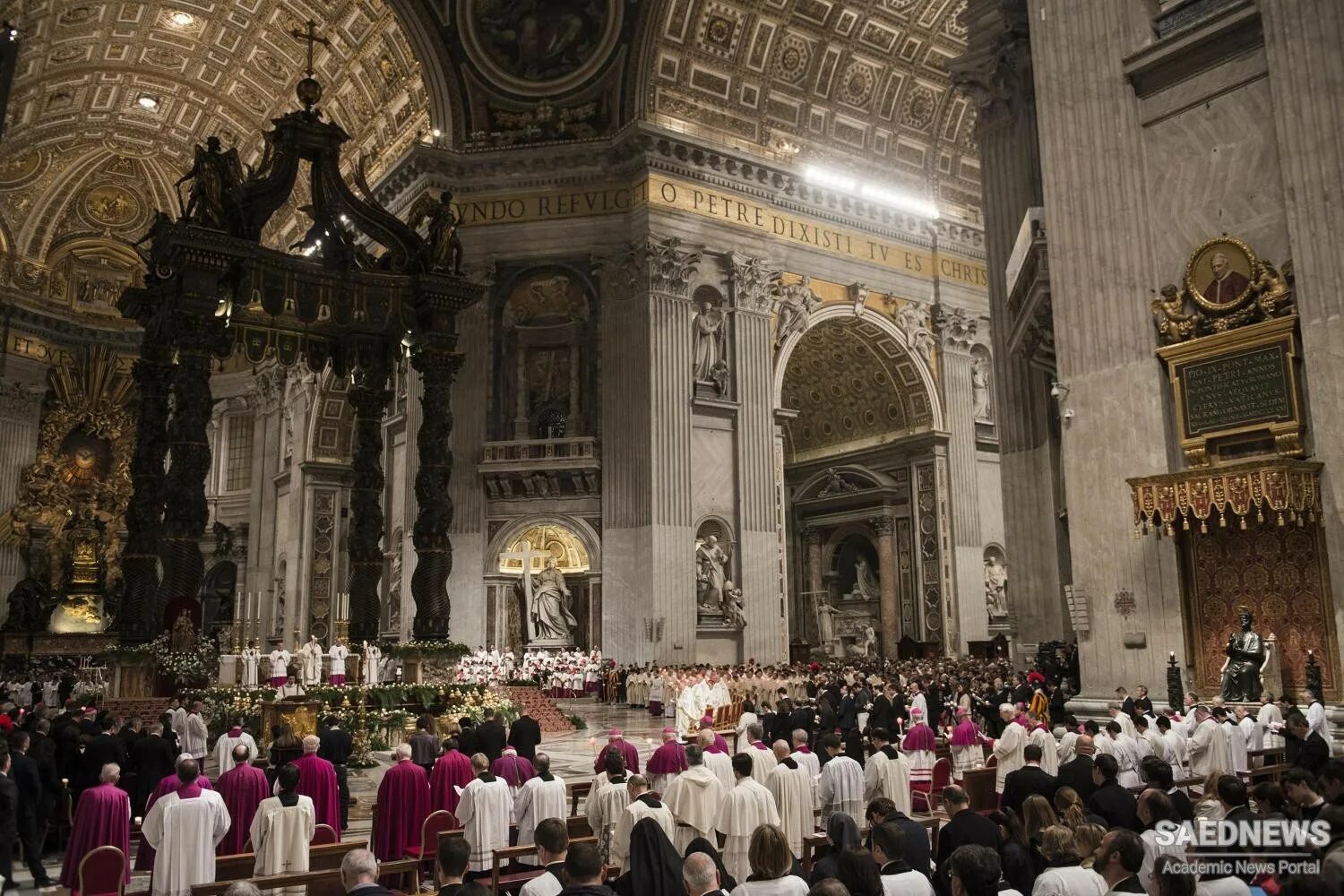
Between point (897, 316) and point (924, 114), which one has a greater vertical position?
point (924, 114)

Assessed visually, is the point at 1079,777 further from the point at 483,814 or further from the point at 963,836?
the point at 483,814

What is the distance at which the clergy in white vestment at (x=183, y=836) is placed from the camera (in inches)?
252

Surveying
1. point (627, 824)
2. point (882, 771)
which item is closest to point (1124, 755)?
point (882, 771)

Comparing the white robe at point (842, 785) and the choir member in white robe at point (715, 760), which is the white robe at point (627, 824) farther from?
the white robe at point (842, 785)

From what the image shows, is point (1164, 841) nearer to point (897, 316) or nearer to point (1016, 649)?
point (1016, 649)

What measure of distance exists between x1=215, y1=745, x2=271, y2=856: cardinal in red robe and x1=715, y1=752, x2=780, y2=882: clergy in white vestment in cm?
347

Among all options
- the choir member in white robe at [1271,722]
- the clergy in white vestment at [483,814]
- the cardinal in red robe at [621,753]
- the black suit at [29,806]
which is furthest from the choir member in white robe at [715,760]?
the black suit at [29,806]

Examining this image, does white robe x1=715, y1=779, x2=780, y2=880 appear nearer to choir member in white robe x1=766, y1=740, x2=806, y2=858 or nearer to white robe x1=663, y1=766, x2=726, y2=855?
white robe x1=663, y1=766, x2=726, y2=855

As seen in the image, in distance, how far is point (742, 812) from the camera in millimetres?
6707

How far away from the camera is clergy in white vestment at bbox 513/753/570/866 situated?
736 cm

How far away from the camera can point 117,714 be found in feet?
46.5

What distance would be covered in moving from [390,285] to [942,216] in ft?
58.9

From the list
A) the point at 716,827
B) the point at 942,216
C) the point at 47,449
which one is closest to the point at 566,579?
the point at 942,216

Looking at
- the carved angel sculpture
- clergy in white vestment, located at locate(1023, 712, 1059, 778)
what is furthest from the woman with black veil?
the carved angel sculpture
